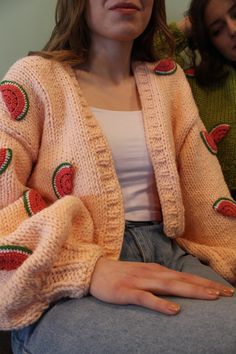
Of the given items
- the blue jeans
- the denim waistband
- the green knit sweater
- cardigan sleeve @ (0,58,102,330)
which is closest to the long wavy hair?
cardigan sleeve @ (0,58,102,330)

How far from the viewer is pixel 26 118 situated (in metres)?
0.72

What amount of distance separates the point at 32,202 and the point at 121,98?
1.01 feet

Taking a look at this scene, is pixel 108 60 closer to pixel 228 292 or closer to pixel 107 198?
pixel 107 198

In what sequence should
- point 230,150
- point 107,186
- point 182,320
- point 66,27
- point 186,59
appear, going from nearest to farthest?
point 182,320 < point 107,186 < point 66,27 < point 230,150 < point 186,59

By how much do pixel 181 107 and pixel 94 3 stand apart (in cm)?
28

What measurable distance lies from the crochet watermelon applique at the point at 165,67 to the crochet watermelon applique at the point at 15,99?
32cm

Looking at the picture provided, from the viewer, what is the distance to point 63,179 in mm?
715

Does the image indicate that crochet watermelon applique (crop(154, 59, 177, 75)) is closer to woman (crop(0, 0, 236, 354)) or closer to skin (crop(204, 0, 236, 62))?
woman (crop(0, 0, 236, 354))

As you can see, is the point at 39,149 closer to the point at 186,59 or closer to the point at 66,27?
the point at 66,27

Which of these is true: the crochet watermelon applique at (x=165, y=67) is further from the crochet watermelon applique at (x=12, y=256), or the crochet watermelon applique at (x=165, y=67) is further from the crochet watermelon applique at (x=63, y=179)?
the crochet watermelon applique at (x=12, y=256)

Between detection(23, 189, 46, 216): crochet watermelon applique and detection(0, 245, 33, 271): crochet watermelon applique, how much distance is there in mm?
99

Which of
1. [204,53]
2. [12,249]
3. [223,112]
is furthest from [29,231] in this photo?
[204,53]

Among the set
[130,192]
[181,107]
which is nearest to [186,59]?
[181,107]

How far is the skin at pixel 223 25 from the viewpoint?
3.27 feet
